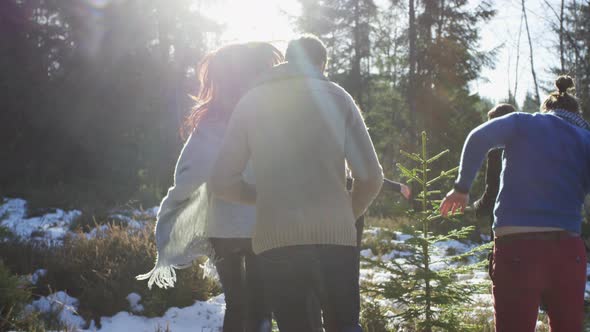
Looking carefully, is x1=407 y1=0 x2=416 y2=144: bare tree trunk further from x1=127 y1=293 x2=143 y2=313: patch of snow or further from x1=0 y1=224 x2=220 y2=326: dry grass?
x1=127 y1=293 x2=143 y2=313: patch of snow

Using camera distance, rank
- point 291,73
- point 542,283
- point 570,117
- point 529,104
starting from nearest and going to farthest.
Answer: point 291,73
point 542,283
point 570,117
point 529,104

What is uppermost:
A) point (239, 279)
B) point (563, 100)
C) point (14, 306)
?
point (563, 100)

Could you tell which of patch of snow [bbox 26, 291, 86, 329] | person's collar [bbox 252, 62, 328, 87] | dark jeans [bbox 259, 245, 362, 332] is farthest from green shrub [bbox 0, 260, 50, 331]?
person's collar [bbox 252, 62, 328, 87]

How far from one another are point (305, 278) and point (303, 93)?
75cm

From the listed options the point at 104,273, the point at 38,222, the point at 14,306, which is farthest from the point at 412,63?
the point at 14,306

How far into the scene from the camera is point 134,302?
5.64 meters

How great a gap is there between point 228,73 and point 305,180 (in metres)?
1.07

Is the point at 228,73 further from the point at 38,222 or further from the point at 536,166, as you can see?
the point at 38,222

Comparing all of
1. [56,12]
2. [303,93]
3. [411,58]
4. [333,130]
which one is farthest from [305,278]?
[56,12]

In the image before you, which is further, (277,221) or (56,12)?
(56,12)

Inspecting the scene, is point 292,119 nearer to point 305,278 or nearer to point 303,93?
point 303,93

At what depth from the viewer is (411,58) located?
56.5 ft

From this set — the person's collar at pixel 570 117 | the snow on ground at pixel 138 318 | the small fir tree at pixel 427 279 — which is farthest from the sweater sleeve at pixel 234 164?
the snow on ground at pixel 138 318

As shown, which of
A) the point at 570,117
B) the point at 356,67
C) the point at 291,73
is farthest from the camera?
the point at 356,67
